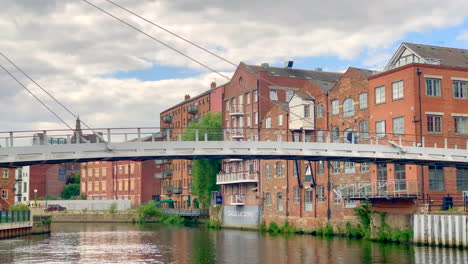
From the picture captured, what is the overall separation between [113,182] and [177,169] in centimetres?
2357

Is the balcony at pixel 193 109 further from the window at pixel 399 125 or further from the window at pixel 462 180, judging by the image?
the window at pixel 462 180

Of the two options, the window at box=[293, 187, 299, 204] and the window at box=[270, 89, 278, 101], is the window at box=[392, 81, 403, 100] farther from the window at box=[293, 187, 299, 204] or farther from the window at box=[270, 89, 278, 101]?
the window at box=[270, 89, 278, 101]

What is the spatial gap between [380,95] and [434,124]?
5.25 m

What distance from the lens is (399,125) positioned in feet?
166

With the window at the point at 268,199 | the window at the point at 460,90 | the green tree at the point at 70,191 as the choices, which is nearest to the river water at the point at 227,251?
the window at the point at 268,199

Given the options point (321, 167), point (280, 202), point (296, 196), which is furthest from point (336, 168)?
point (280, 202)

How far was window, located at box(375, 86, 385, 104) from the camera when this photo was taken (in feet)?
173

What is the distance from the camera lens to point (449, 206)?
45.3 metres

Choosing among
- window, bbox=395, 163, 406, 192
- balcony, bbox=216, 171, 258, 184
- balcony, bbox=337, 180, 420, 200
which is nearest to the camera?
balcony, bbox=337, 180, 420, 200

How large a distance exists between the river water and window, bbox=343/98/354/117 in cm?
1106

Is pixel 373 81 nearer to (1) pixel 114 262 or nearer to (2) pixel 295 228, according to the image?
(2) pixel 295 228

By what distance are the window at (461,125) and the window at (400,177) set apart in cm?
522

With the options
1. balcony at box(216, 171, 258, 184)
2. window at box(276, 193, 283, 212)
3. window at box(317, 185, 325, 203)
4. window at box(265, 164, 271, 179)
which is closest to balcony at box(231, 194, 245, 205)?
balcony at box(216, 171, 258, 184)

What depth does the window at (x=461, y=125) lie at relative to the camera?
50.7 meters
